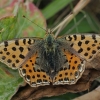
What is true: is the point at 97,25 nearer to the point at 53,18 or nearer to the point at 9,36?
the point at 53,18

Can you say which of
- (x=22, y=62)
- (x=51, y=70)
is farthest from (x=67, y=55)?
(x=22, y=62)

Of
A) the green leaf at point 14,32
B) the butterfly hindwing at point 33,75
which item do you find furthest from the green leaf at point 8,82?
the butterfly hindwing at point 33,75

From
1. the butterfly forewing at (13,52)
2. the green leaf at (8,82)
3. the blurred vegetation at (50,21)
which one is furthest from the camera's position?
the blurred vegetation at (50,21)

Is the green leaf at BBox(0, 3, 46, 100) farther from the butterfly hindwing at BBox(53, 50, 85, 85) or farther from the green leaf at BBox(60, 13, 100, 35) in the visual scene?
the green leaf at BBox(60, 13, 100, 35)

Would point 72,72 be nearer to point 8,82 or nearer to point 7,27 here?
point 8,82

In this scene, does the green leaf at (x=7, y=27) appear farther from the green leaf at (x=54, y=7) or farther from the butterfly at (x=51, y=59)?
the green leaf at (x=54, y=7)

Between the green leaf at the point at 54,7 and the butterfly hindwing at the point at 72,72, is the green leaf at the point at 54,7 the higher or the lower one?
the higher one

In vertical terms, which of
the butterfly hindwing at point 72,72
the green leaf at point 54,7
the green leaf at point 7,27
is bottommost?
the butterfly hindwing at point 72,72

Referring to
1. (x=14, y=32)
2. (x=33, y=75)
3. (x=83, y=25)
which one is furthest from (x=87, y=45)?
(x=83, y=25)
